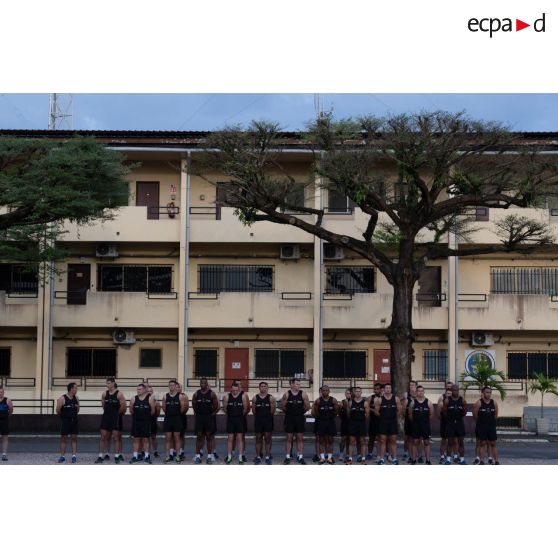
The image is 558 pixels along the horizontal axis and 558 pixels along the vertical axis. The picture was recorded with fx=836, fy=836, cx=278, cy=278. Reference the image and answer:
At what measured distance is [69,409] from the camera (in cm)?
1795

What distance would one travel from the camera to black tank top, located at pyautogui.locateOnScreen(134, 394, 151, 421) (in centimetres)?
1770

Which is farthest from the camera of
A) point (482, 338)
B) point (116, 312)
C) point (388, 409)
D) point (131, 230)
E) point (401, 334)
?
point (482, 338)

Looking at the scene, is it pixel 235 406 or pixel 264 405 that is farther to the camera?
pixel 264 405

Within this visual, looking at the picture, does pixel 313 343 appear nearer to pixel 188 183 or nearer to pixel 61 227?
pixel 188 183

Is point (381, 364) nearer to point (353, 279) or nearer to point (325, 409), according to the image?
point (353, 279)

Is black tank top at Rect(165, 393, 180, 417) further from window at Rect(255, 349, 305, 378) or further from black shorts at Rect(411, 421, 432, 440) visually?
window at Rect(255, 349, 305, 378)

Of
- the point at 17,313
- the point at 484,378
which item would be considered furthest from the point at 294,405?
the point at 17,313

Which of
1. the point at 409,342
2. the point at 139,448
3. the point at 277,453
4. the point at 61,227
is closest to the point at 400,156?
the point at 409,342

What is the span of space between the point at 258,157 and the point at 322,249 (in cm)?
1012

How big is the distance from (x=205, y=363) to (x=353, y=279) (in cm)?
666

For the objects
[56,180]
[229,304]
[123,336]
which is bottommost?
[123,336]

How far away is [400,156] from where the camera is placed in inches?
835

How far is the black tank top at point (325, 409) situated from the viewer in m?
17.9

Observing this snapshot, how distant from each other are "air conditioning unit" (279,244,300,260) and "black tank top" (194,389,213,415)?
14.8m
